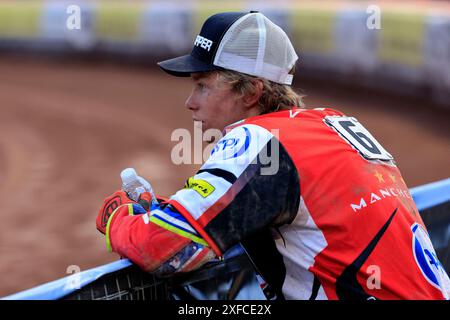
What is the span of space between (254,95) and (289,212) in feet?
1.89

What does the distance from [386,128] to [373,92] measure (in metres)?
1.57

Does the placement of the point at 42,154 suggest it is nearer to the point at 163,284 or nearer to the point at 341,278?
the point at 163,284

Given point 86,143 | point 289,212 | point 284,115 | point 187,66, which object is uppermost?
point 187,66

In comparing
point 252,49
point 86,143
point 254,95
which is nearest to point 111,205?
point 254,95

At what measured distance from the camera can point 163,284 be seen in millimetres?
2857

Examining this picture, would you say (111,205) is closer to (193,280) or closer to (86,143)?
(193,280)

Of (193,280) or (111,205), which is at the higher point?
(111,205)

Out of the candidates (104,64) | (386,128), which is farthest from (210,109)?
(104,64)

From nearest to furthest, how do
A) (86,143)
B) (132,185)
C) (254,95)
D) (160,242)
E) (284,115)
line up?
1. (160,242)
2. (284,115)
3. (254,95)
4. (132,185)
5. (86,143)

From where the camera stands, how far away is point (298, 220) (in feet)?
8.38

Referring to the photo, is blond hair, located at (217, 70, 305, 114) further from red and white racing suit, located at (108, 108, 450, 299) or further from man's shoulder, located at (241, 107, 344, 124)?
red and white racing suit, located at (108, 108, 450, 299)

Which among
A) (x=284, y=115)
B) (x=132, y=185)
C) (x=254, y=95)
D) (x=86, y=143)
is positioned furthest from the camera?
(x=86, y=143)

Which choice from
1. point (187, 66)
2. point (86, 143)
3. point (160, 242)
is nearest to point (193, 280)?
point (160, 242)

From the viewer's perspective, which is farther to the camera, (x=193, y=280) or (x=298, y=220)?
(x=193, y=280)
